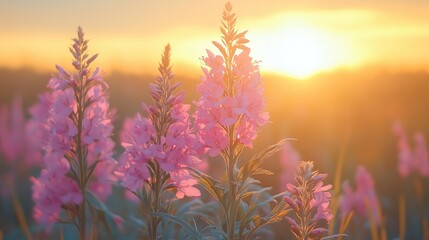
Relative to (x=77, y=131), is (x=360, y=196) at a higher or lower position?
lower

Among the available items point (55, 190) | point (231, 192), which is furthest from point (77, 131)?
point (231, 192)

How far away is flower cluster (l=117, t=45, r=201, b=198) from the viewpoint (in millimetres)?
3422

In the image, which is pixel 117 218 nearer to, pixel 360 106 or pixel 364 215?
pixel 364 215

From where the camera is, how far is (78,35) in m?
3.96

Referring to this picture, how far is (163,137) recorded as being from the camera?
133 inches

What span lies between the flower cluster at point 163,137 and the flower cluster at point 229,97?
0.49 feet

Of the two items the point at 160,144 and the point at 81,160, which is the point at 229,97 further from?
the point at 81,160

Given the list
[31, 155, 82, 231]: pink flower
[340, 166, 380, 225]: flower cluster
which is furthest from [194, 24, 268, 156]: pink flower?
[340, 166, 380, 225]: flower cluster

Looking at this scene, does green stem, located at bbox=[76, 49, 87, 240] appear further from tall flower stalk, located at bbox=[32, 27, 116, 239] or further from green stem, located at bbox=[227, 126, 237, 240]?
green stem, located at bbox=[227, 126, 237, 240]

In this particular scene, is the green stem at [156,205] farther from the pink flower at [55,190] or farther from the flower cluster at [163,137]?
the pink flower at [55,190]

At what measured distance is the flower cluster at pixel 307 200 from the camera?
3148 millimetres

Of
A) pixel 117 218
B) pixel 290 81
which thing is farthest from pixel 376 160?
pixel 117 218

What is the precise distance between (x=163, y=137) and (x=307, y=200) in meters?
0.84

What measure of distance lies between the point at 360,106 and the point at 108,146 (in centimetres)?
1534
